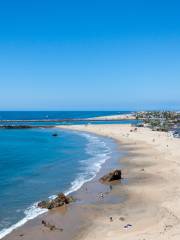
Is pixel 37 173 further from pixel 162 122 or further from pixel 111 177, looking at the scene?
pixel 162 122

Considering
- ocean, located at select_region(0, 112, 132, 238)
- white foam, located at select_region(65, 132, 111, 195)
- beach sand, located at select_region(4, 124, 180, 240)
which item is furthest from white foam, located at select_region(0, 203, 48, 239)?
white foam, located at select_region(65, 132, 111, 195)

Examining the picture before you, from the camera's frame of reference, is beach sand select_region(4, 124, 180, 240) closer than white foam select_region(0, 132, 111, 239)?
Yes

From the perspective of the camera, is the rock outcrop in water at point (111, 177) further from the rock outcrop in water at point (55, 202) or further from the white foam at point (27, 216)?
the white foam at point (27, 216)

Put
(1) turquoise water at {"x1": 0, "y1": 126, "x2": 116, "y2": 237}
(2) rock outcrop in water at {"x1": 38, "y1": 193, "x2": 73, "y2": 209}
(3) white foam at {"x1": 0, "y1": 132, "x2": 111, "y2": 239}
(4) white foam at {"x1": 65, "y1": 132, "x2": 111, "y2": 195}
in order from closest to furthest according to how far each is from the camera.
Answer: (3) white foam at {"x1": 0, "y1": 132, "x2": 111, "y2": 239}, (1) turquoise water at {"x1": 0, "y1": 126, "x2": 116, "y2": 237}, (2) rock outcrop in water at {"x1": 38, "y1": 193, "x2": 73, "y2": 209}, (4) white foam at {"x1": 65, "y1": 132, "x2": 111, "y2": 195}

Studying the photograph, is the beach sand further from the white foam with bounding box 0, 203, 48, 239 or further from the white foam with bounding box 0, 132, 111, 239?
the white foam with bounding box 0, 132, 111, 239

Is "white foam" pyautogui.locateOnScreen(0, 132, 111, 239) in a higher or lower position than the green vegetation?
lower

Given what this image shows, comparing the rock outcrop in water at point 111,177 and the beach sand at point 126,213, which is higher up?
the rock outcrop in water at point 111,177

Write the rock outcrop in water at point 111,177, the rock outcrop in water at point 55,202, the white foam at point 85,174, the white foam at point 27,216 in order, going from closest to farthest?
the white foam at point 27,216 → the white foam at point 85,174 → the rock outcrop in water at point 55,202 → the rock outcrop in water at point 111,177

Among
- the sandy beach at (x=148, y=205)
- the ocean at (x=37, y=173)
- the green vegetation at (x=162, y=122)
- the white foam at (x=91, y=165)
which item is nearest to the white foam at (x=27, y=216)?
the ocean at (x=37, y=173)

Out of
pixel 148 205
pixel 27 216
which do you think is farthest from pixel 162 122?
pixel 27 216
